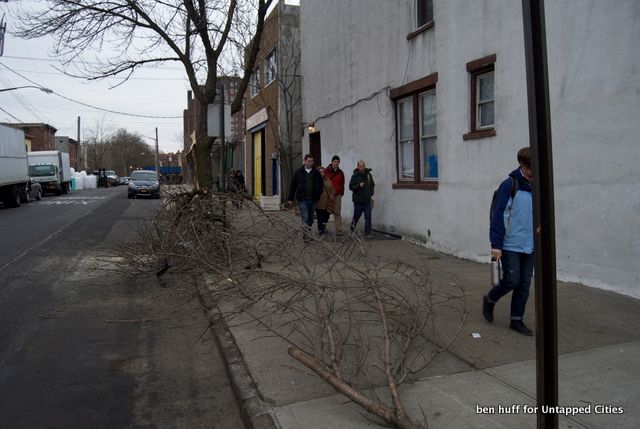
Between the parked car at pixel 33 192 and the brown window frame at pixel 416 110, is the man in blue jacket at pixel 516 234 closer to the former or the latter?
the brown window frame at pixel 416 110

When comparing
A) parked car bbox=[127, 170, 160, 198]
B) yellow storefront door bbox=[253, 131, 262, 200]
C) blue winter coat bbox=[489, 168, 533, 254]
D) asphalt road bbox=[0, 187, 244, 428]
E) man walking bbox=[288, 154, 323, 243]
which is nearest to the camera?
asphalt road bbox=[0, 187, 244, 428]

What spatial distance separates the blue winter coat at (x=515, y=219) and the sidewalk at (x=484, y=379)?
86cm

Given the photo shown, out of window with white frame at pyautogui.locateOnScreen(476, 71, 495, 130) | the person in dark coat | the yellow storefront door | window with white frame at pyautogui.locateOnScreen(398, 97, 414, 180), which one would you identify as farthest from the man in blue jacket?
the yellow storefront door

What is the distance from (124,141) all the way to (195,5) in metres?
98.6

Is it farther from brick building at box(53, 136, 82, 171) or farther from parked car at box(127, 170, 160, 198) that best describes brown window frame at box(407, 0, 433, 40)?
brick building at box(53, 136, 82, 171)

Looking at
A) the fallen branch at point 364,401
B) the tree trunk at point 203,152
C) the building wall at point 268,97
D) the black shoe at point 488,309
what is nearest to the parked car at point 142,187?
the building wall at point 268,97

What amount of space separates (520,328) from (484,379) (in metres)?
1.23

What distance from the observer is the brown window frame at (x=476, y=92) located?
817 centimetres

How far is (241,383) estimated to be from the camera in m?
4.16

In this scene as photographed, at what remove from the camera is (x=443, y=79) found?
937 centimetres

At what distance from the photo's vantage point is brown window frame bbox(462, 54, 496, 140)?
8.17m

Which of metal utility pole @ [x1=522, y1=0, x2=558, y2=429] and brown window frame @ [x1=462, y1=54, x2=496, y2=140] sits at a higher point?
brown window frame @ [x1=462, y1=54, x2=496, y2=140]

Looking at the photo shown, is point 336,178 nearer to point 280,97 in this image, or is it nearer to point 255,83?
point 280,97

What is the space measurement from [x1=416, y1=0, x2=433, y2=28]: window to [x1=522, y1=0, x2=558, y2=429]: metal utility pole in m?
8.31
